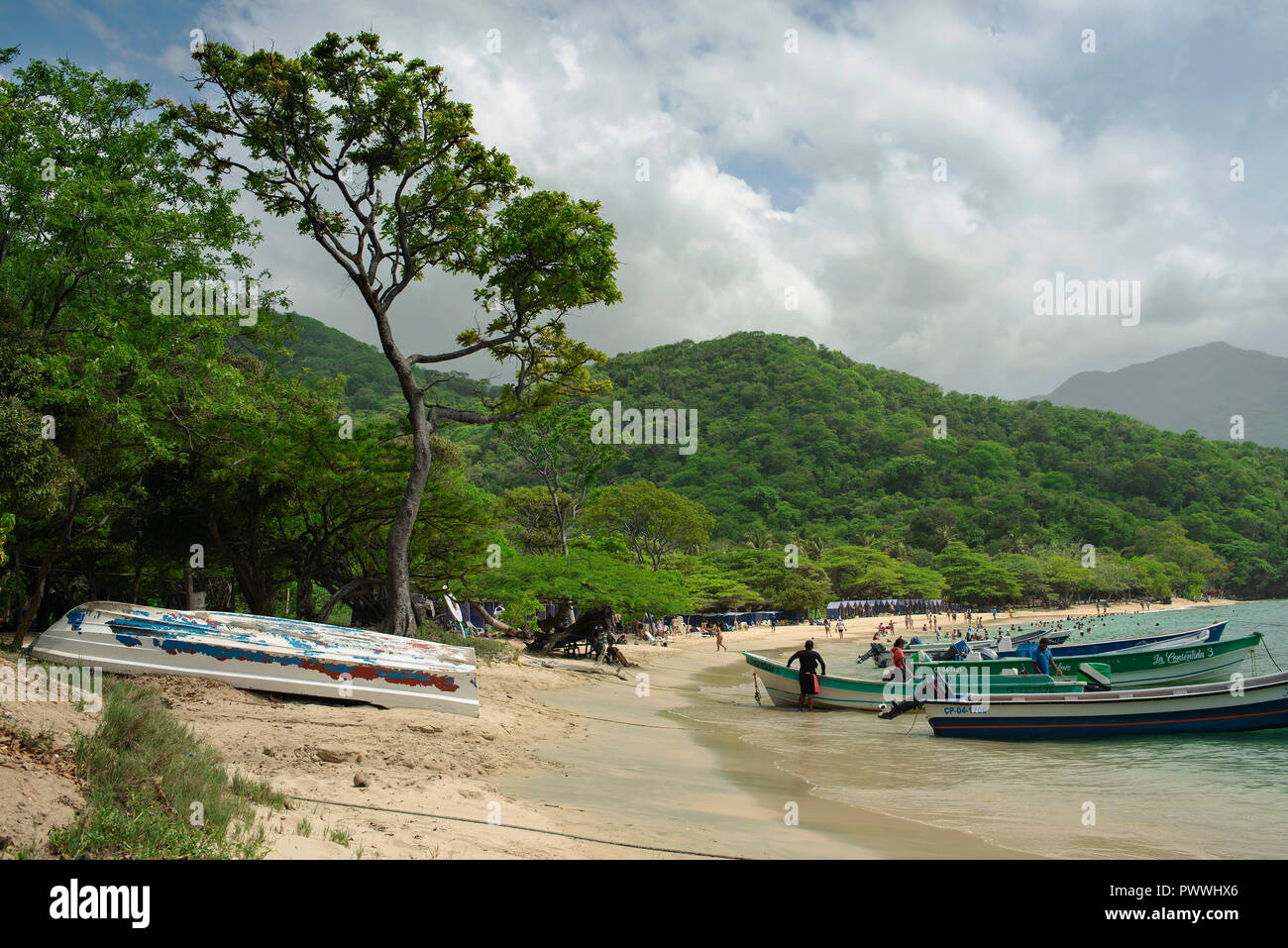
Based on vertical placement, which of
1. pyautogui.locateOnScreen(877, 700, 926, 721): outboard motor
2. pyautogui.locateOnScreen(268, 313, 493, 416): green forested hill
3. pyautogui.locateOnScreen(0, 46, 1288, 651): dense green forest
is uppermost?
pyautogui.locateOnScreen(268, 313, 493, 416): green forested hill

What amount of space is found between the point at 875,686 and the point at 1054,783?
7651 mm

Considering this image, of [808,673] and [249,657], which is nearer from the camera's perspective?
[249,657]

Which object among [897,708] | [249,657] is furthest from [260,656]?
[897,708]

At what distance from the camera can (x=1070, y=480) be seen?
417 feet

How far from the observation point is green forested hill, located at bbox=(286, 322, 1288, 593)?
111 m

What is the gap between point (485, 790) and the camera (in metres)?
7.65

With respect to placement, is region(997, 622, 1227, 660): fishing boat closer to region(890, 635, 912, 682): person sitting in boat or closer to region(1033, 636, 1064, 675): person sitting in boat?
region(1033, 636, 1064, 675): person sitting in boat

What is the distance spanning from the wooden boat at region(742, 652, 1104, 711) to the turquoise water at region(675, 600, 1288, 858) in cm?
72

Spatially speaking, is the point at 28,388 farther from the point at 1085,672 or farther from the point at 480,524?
the point at 1085,672

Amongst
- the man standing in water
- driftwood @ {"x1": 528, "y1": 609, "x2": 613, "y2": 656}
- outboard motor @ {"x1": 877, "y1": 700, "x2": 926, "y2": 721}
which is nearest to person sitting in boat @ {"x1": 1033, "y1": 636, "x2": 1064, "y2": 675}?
outboard motor @ {"x1": 877, "y1": 700, "x2": 926, "y2": 721}

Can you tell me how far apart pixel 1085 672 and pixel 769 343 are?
15844 cm

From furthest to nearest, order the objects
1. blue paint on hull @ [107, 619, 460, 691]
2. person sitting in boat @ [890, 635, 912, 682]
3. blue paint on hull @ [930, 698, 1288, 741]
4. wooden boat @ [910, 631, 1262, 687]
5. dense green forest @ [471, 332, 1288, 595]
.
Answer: dense green forest @ [471, 332, 1288, 595], wooden boat @ [910, 631, 1262, 687], person sitting in boat @ [890, 635, 912, 682], blue paint on hull @ [930, 698, 1288, 741], blue paint on hull @ [107, 619, 460, 691]

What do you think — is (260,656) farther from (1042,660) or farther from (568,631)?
(568,631)
